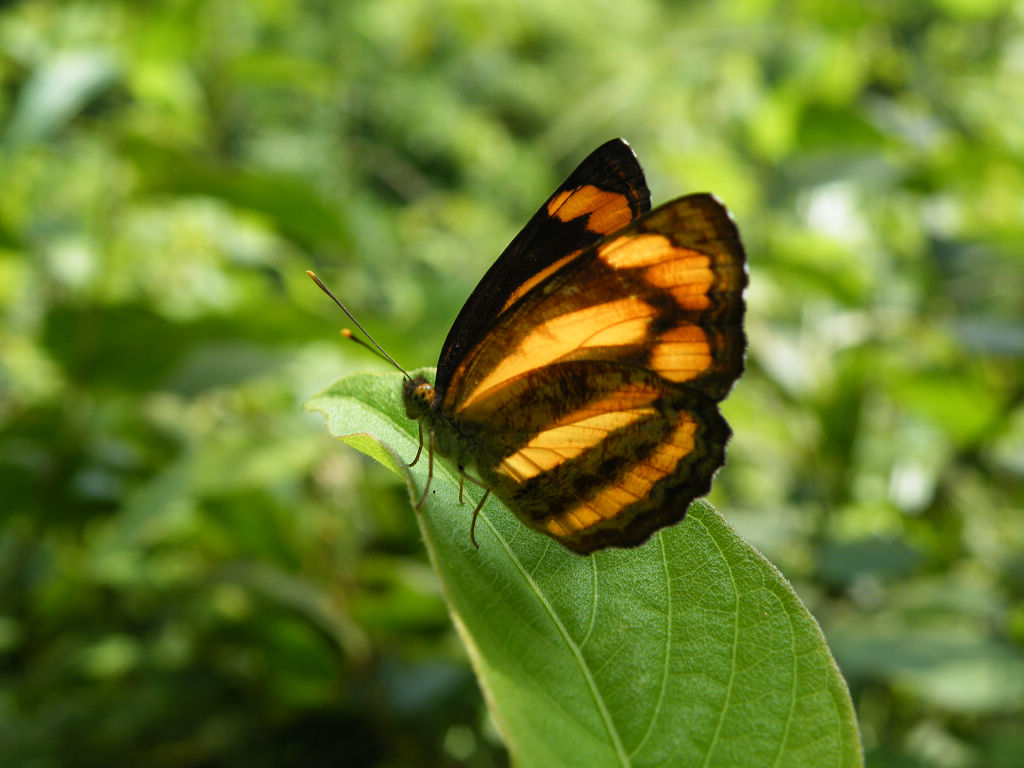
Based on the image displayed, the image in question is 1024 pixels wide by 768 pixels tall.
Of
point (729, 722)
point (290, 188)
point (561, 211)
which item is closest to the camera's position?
point (729, 722)

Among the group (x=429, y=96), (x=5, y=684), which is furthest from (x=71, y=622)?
(x=429, y=96)

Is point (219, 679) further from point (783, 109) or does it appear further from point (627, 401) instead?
point (783, 109)

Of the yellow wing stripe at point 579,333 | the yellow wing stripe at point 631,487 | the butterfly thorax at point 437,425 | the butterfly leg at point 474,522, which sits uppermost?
the yellow wing stripe at point 579,333

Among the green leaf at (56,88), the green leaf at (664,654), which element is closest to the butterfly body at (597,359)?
the green leaf at (664,654)

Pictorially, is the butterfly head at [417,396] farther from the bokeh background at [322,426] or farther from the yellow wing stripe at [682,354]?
the bokeh background at [322,426]

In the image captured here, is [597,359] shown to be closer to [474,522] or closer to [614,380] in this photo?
[614,380]

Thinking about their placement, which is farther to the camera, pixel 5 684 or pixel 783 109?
pixel 783 109

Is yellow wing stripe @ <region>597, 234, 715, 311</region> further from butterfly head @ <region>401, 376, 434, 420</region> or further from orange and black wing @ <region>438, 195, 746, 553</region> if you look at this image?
butterfly head @ <region>401, 376, 434, 420</region>
